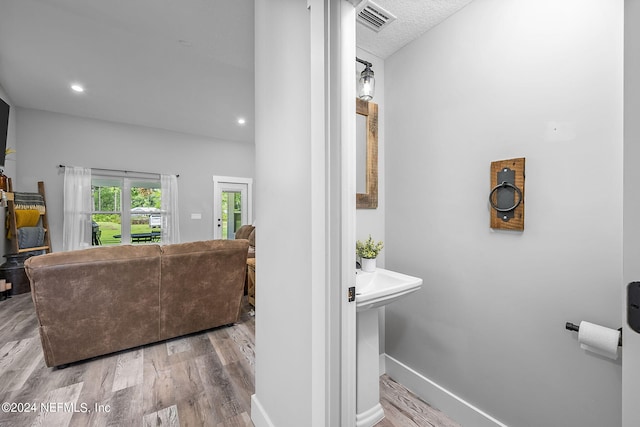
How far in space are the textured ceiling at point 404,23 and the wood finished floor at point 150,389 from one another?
244 cm

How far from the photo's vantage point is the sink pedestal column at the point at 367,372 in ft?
4.93

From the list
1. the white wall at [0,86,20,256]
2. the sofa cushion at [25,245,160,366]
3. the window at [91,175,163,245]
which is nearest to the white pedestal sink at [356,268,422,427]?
the sofa cushion at [25,245,160,366]

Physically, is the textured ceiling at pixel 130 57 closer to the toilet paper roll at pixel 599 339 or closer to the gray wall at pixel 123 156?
the gray wall at pixel 123 156

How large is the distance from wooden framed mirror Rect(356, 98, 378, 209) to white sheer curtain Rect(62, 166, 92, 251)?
5141 millimetres

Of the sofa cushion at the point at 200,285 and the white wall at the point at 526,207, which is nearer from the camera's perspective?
the white wall at the point at 526,207

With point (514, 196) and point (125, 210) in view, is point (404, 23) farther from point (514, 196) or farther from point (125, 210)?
point (125, 210)

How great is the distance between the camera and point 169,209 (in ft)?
17.3

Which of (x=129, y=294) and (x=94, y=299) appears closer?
(x=94, y=299)

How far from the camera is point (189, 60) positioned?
286 cm

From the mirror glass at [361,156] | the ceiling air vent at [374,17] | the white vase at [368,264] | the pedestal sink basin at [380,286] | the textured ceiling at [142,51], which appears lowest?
the pedestal sink basin at [380,286]

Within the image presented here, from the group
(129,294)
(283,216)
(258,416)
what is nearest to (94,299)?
(129,294)

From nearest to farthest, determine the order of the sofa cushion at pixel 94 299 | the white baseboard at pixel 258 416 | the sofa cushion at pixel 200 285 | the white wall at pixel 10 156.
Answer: the white baseboard at pixel 258 416 → the sofa cushion at pixel 94 299 → the sofa cushion at pixel 200 285 → the white wall at pixel 10 156

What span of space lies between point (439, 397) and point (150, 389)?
193cm

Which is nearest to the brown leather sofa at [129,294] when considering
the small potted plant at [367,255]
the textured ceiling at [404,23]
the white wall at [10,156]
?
the small potted plant at [367,255]
